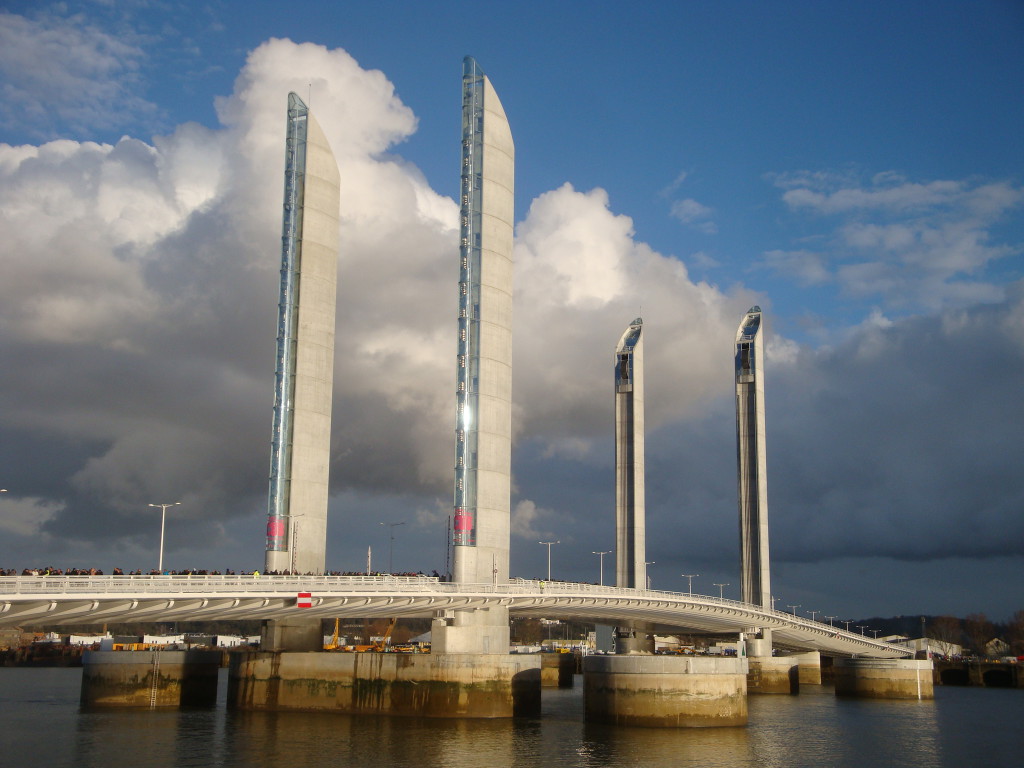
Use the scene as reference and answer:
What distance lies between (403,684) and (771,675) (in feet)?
160

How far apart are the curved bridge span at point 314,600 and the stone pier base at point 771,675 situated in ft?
14.6

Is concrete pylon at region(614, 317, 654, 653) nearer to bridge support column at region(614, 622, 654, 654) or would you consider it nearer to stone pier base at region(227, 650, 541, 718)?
bridge support column at region(614, 622, 654, 654)

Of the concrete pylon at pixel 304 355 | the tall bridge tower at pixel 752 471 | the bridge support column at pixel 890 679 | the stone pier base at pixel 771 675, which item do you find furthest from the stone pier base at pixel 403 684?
the tall bridge tower at pixel 752 471

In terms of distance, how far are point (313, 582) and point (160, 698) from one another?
76.3ft

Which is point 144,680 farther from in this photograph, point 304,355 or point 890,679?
point 890,679

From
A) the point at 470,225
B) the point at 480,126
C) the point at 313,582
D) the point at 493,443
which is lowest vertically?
the point at 313,582

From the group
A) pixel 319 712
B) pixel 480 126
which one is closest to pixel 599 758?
pixel 319 712

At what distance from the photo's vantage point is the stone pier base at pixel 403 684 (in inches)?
2660

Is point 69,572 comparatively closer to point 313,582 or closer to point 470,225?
point 313,582

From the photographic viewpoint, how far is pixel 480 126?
85.4 m

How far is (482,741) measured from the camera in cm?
5738

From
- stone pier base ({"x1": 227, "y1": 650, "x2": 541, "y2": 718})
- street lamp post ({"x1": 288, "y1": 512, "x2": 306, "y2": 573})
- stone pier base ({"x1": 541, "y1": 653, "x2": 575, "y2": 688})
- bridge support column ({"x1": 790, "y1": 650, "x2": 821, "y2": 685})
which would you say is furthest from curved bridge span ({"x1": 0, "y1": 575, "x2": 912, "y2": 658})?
bridge support column ({"x1": 790, "y1": 650, "x2": 821, "y2": 685})

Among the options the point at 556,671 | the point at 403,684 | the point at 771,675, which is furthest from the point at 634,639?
the point at 403,684

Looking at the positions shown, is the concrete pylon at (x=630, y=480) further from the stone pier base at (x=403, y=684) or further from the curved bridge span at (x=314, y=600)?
the stone pier base at (x=403, y=684)
